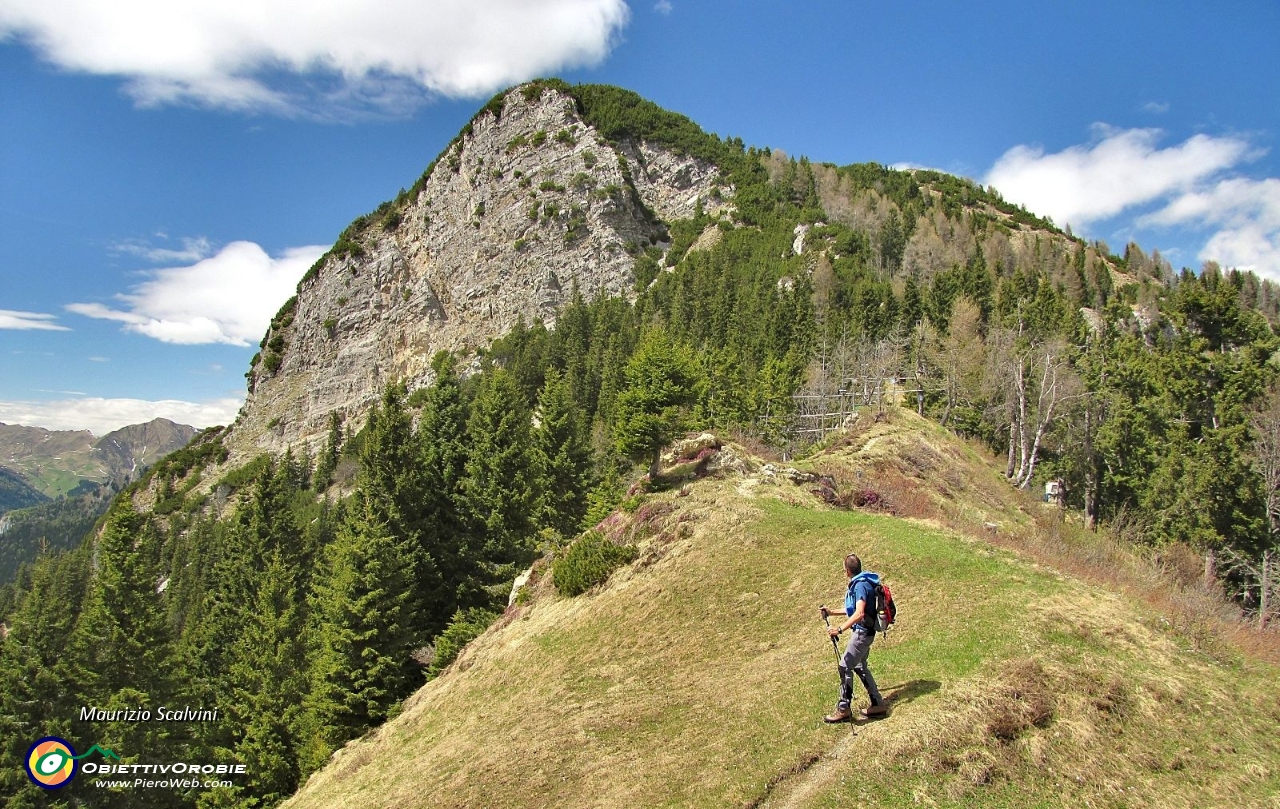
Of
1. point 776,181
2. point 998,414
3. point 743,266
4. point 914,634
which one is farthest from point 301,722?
point 776,181

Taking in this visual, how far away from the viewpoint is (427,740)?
1738 cm

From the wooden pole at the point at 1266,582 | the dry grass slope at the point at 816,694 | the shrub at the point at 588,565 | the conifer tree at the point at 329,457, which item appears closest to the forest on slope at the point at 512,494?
the wooden pole at the point at 1266,582

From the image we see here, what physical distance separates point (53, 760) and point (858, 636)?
38735 millimetres

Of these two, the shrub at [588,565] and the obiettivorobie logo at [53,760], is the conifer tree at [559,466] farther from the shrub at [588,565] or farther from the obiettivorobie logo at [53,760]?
the obiettivorobie logo at [53,760]

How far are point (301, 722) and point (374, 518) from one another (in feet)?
26.4

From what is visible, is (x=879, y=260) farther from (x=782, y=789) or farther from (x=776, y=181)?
(x=782, y=789)

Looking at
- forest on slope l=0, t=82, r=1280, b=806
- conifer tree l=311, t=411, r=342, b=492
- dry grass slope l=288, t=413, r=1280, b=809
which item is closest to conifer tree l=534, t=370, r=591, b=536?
forest on slope l=0, t=82, r=1280, b=806

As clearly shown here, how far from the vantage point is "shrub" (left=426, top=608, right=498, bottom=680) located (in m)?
25.1

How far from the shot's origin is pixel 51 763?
29125 mm

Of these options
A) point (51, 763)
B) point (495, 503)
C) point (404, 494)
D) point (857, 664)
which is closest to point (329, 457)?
point (51, 763)

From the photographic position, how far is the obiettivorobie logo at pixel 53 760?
28141 millimetres

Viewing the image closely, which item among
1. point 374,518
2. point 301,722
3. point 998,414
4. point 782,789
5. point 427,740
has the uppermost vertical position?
point 998,414

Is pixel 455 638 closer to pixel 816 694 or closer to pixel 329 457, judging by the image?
pixel 816 694

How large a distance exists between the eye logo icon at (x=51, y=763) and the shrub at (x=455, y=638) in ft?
60.1
